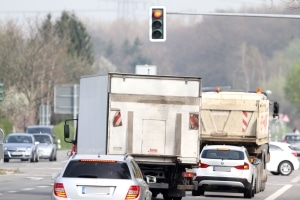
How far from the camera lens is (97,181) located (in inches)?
885

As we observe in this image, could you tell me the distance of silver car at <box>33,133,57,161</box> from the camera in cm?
6700

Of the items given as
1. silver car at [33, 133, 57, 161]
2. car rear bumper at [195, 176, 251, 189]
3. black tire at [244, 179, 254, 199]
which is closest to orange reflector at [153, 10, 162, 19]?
car rear bumper at [195, 176, 251, 189]

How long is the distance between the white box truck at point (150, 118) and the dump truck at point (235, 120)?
29.1 ft

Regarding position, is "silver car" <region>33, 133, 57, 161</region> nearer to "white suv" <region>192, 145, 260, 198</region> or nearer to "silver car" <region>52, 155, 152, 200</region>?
"white suv" <region>192, 145, 260, 198</region>

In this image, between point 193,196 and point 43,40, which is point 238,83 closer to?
point 43,40

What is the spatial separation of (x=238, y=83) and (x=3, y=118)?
74515 millimetres

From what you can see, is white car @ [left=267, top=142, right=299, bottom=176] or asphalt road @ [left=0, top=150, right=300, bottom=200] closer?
asphalt road @ [left=0, top=150, right=300, bottom=200]

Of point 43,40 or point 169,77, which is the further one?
point 43,40

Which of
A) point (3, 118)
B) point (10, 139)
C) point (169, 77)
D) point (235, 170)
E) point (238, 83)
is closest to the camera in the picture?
point (169, 77)

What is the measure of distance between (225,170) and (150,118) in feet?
20.7

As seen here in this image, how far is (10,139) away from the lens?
64938 millimetres

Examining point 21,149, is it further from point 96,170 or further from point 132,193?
point 132,193

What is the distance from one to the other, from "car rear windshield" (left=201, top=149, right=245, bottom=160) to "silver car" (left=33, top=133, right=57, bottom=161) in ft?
101

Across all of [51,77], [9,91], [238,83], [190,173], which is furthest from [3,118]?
[238,83]
